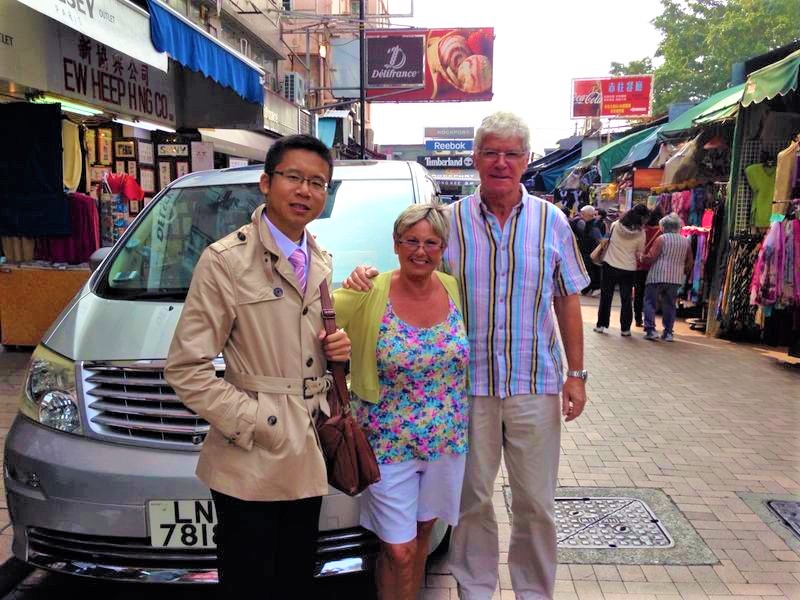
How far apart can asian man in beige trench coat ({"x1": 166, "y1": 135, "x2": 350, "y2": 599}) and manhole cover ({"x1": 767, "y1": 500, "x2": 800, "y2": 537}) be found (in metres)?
3.06

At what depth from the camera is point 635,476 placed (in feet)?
14.2

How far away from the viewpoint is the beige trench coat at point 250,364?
6.10ft

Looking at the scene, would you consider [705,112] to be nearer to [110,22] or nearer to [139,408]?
[110,22]

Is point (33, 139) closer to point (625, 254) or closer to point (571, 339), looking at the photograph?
point (571, 339)

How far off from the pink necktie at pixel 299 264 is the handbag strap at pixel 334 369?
67 millimetres

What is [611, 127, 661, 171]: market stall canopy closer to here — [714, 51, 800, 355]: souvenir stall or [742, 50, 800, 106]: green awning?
[714, 51, 800, 355]: souvenir stall

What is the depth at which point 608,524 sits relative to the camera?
144 inches

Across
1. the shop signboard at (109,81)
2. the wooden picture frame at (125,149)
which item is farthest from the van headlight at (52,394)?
the wooden picture frame at (125,149)

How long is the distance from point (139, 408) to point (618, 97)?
34799 millimetres

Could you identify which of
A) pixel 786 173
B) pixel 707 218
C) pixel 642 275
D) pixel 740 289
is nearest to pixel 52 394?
pixel 786 173

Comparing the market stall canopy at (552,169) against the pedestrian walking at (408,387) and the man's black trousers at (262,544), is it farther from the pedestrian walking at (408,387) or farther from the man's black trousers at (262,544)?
the man's black trousers at (262,544)

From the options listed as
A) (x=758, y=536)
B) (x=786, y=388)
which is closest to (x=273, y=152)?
(x=758, y=536)

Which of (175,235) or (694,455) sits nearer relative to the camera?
(175,235)

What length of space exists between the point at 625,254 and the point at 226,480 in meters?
8.41
